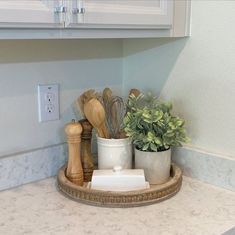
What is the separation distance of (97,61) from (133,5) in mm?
380

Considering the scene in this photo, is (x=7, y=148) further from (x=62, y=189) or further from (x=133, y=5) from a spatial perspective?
(x=133, y=5)

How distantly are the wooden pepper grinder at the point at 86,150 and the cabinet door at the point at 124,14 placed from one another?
0.34 m

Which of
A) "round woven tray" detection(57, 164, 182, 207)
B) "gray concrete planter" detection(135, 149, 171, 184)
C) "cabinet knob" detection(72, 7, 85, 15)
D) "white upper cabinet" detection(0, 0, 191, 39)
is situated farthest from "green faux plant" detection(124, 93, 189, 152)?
"cabinet knob" detection(72, 7, 85, 15)

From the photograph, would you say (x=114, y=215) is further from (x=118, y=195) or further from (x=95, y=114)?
(x=95, y=114)

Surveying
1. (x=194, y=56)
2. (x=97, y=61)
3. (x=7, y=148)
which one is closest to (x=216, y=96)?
(x=194, y=56)

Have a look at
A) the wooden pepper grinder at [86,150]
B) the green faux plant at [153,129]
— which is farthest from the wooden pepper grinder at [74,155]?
the green faux plant at [153,129]

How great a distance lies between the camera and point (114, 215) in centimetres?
101

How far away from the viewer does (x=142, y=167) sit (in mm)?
1158

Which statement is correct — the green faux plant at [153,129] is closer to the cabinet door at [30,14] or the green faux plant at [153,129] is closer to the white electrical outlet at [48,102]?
the white electrical outlet at [48,102]

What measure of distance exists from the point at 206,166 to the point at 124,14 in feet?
1.79

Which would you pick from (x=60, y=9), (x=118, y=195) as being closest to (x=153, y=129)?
(x=118, y=195)

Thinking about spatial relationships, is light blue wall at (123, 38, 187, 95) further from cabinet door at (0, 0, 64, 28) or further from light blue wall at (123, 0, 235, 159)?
cabinet door at (0, 0, 64, 28)

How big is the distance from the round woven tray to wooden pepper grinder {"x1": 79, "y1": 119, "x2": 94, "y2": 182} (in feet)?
0.33

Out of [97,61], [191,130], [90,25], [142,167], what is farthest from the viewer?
[97,61]
